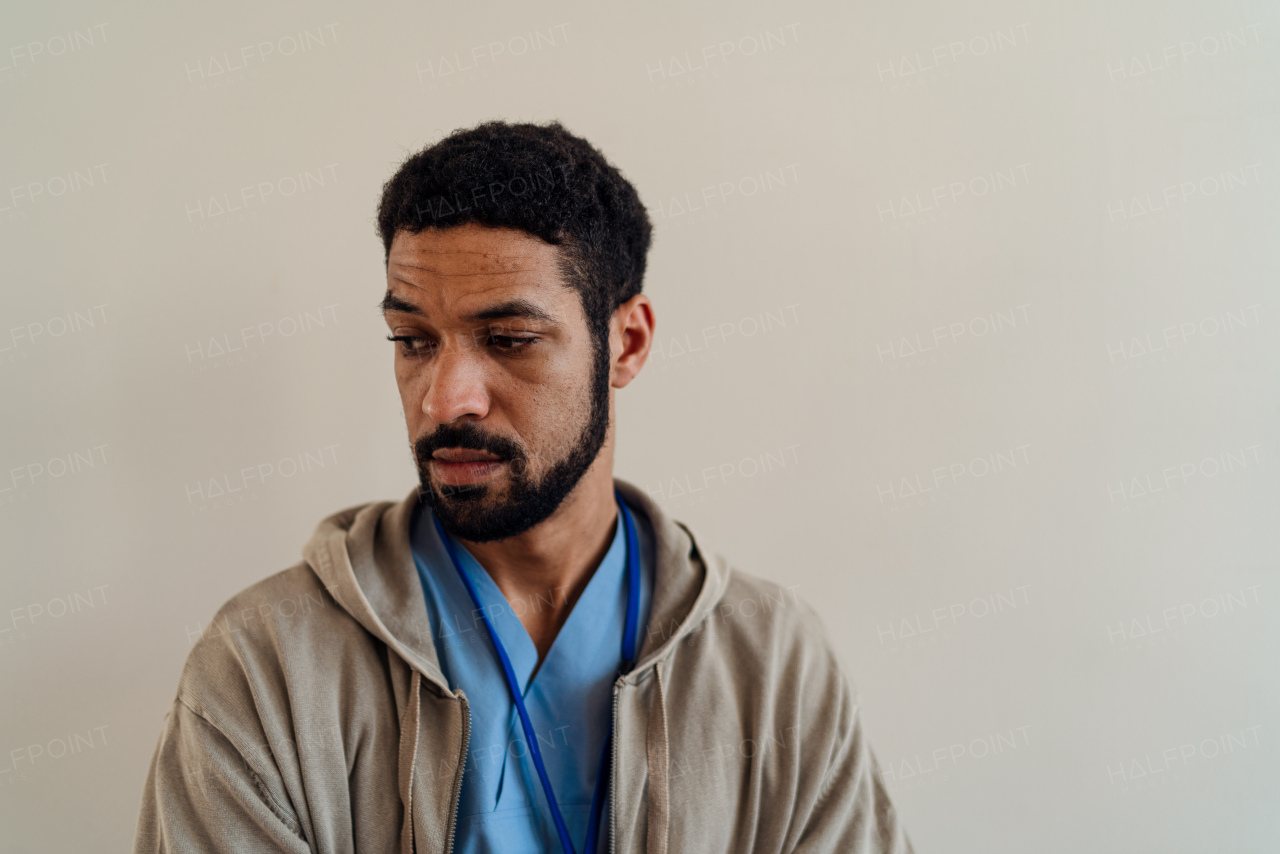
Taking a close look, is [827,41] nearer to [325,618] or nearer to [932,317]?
[932,317]

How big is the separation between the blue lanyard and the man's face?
148 mm

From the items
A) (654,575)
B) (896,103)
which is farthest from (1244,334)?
(654,575)

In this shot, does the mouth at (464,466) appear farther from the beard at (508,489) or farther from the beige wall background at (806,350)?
the beige wall background at (806,350)

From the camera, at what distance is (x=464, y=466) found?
1.25 metres

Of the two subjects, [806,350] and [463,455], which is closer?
[463,455]

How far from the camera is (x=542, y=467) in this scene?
4.19 feet

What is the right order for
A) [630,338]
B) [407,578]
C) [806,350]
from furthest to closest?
1. [806,350]
2. [630,338]
3. [407,578]

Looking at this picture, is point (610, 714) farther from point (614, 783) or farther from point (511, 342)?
point (511, 342)

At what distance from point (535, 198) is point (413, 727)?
0.79 meters

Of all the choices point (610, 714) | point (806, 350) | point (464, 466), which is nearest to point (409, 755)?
point (610, 714)

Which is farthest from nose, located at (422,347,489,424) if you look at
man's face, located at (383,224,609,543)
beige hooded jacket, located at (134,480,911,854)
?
beige hooded jacket, located at (134,480,911,854)

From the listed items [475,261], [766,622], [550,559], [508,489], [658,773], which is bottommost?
[658,773]

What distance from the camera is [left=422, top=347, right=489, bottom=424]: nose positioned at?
3.92 ft

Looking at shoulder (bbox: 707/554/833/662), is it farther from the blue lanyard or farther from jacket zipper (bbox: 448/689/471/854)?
jacket zipper (bbox: 448/689/471/854)
